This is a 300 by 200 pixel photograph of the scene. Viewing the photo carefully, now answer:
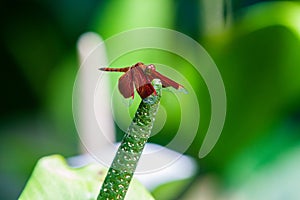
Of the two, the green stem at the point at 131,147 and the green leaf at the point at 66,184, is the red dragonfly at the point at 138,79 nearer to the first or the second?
the green stem at the point at 131,147

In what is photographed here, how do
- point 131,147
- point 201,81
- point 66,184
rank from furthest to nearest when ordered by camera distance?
point 201,81, point 66,184, point 131,147

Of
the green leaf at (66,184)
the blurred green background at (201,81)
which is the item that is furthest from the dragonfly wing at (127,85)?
the blurred green background at (201,81)

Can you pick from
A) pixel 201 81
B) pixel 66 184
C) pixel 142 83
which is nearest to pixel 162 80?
pixel 142 83

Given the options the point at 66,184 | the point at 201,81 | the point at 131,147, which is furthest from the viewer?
the point at 201,81

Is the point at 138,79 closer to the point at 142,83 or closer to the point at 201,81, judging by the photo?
the point at 142,83

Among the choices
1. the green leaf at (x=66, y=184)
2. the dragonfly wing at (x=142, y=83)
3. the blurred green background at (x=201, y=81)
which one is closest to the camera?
the dragonfly wing at (x=142, y=83)

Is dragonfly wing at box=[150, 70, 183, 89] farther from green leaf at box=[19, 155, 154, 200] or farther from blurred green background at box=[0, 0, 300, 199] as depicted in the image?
blurred green background at box=[0, 0, 300, 199]
